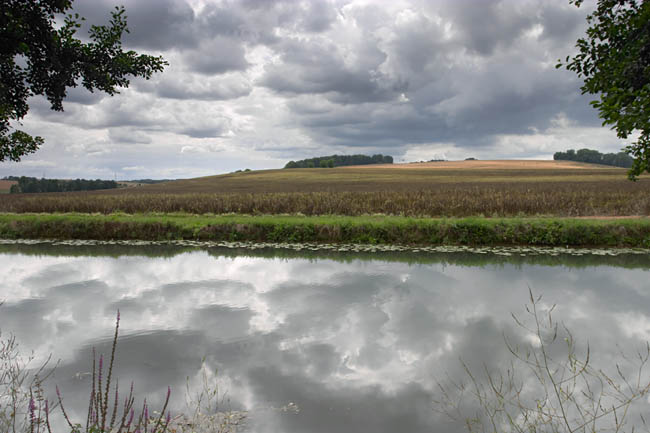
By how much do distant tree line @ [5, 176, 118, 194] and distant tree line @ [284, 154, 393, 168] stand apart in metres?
55.8

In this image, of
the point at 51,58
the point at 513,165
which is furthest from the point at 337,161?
the point at 51,58

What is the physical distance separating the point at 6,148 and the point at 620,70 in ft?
47.7

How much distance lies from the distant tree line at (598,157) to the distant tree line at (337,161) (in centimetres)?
5509

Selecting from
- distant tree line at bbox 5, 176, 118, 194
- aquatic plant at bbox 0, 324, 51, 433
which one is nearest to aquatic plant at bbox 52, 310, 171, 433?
aquatic plant at bbox 0, 324, 51, 433

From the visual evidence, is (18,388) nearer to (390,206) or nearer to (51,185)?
(390,206)

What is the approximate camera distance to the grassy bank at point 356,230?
16.8 m

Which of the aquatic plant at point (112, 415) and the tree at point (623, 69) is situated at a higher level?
the tree at point (623, 69)

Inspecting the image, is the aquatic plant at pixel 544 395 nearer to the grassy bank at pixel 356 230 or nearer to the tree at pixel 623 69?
the tree at pixel 623 69

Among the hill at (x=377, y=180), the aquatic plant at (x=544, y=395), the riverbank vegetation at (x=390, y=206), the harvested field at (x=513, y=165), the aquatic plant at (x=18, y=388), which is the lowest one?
the aquatic plant at (x=544, y=395)

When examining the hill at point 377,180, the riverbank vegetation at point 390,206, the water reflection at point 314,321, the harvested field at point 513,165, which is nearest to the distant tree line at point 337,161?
the harvested field at point 513,165

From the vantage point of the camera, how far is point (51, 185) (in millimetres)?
71250

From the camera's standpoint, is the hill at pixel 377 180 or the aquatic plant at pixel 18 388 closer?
the aquatic plant at pixel 18 388

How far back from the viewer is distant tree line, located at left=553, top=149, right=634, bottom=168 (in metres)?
111

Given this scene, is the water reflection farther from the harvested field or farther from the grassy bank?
the harvested field
